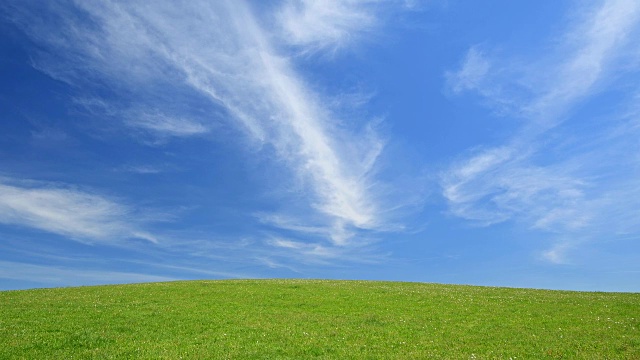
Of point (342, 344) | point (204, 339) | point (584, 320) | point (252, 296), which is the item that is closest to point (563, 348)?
point (584, 320)

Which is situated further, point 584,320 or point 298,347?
point 584,320

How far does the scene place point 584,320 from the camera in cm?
3092

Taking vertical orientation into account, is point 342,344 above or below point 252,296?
below

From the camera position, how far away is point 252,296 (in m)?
41.5

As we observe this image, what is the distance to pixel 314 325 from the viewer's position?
2934cm

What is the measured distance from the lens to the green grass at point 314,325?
23312mm

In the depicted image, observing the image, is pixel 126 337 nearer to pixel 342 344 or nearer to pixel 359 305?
pixel 342 344

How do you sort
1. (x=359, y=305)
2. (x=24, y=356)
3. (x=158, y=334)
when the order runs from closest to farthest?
(x=24, y=356) → (x=158, y=334) → (x=359, y=305)

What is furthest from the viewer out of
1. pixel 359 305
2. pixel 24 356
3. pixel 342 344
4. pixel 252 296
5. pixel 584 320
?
pixel 252 296

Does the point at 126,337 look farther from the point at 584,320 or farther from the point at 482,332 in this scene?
the point at 584,320

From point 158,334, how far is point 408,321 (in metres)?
15.9

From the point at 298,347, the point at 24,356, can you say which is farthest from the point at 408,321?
the point at 24,356

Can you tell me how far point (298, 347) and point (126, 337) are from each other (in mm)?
10101

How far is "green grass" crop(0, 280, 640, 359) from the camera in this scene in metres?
23.3
